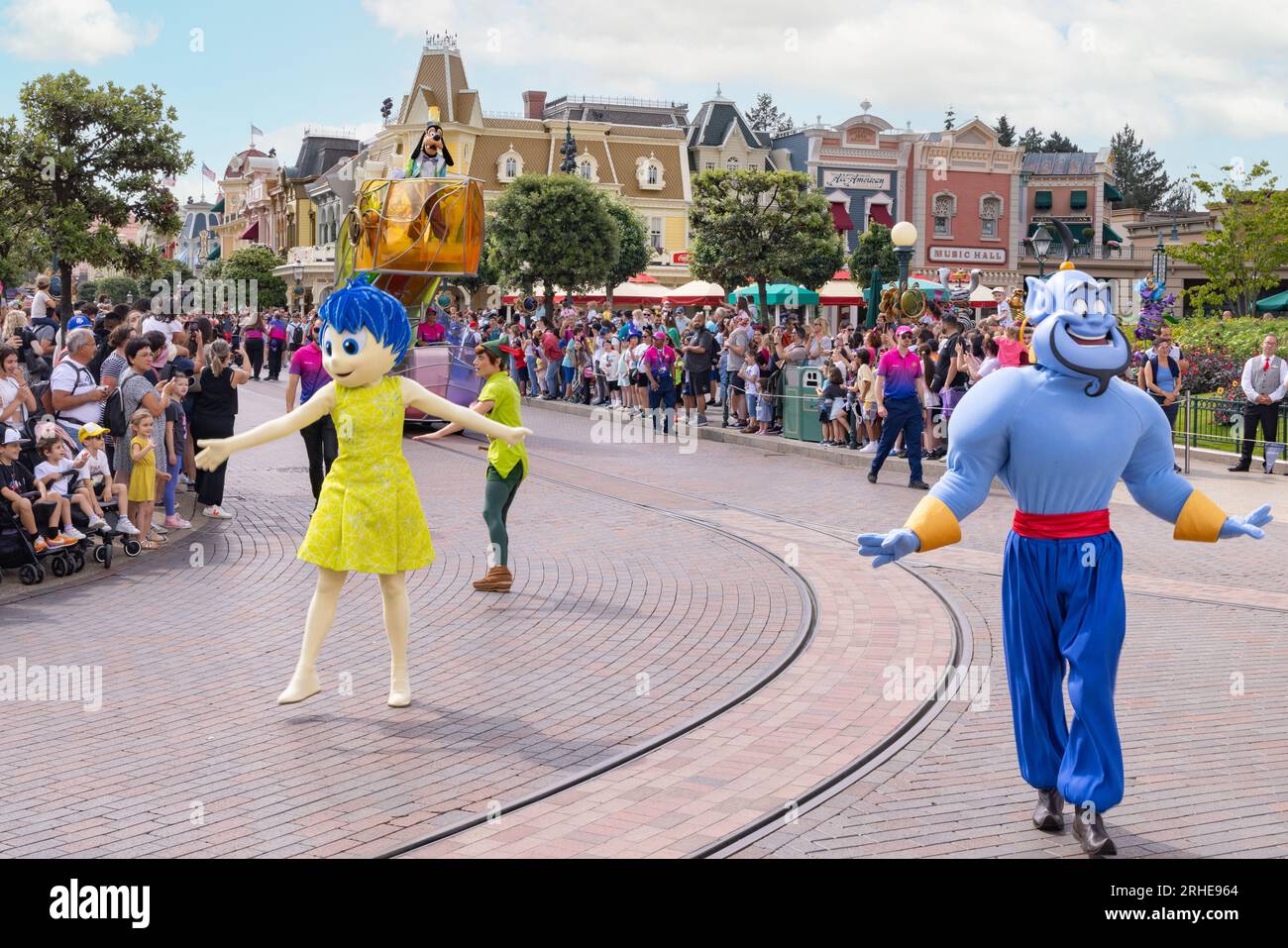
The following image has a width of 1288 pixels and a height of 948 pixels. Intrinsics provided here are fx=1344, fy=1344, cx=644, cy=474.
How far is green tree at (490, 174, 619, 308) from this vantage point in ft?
119

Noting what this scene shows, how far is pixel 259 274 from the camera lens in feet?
239

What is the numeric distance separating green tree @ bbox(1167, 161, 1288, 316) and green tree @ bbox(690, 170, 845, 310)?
10997 millimetres

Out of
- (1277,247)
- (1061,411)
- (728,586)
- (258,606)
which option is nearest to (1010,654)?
(1061,411)

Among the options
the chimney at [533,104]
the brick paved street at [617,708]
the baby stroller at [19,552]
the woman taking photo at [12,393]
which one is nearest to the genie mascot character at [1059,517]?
the brick paved street at [617,708]

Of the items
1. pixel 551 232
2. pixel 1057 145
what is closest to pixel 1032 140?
pixel 1057 145

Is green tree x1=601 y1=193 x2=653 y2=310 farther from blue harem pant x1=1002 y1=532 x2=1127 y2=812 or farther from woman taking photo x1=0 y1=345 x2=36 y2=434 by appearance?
blue harem pant x1=1002 y1=532 x2=1127 y2=812

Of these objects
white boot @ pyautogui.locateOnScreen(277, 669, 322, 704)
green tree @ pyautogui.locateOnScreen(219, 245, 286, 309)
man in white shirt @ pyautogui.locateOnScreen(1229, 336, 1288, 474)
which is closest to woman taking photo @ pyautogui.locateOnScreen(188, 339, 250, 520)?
white boot @ pyautogui.locateOnScreen(277, 669, 322, 704)

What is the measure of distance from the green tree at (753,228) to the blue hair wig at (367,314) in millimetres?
32109

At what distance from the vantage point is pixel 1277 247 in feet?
125

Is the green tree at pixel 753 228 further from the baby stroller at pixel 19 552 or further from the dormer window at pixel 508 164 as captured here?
the baby stroller at pixel 19 552
